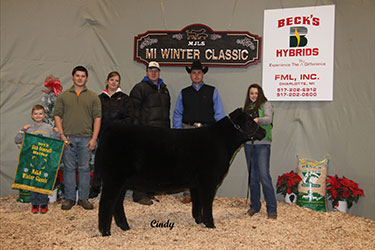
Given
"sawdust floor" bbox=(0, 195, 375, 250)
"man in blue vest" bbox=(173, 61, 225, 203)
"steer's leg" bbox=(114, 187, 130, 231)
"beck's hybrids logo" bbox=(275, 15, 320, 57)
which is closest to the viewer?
"sawdust floor" bbox=(0, 195, 375, 250)

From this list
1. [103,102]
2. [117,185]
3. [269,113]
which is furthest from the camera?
[103,102]

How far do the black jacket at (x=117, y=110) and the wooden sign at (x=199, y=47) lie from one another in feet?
3.97

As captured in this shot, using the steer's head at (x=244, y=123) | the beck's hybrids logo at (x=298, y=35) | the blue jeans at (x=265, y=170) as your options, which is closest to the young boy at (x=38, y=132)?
the steer's head at (x=244, y=123)

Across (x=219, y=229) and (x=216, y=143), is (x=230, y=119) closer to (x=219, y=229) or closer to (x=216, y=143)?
(x=216, y=143)

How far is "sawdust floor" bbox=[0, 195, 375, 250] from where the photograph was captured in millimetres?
3377

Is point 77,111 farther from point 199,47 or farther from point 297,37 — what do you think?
point 297,37

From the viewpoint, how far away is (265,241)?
11.6 ft

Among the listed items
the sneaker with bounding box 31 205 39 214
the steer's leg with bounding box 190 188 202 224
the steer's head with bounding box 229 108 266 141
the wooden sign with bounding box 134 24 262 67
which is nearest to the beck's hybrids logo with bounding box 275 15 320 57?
the wooden sign with bounding box 134 24 262 67

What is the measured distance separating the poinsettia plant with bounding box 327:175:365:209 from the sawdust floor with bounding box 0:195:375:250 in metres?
0.24

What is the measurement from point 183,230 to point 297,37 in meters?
3.66

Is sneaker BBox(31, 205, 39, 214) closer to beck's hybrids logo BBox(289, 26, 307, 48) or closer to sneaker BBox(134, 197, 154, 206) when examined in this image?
sneaker BBox(134, 197, 154, 206)

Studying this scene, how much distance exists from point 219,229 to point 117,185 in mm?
1341

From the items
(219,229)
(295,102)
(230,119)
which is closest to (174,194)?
(219,229)

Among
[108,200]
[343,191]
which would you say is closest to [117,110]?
[108,200]
